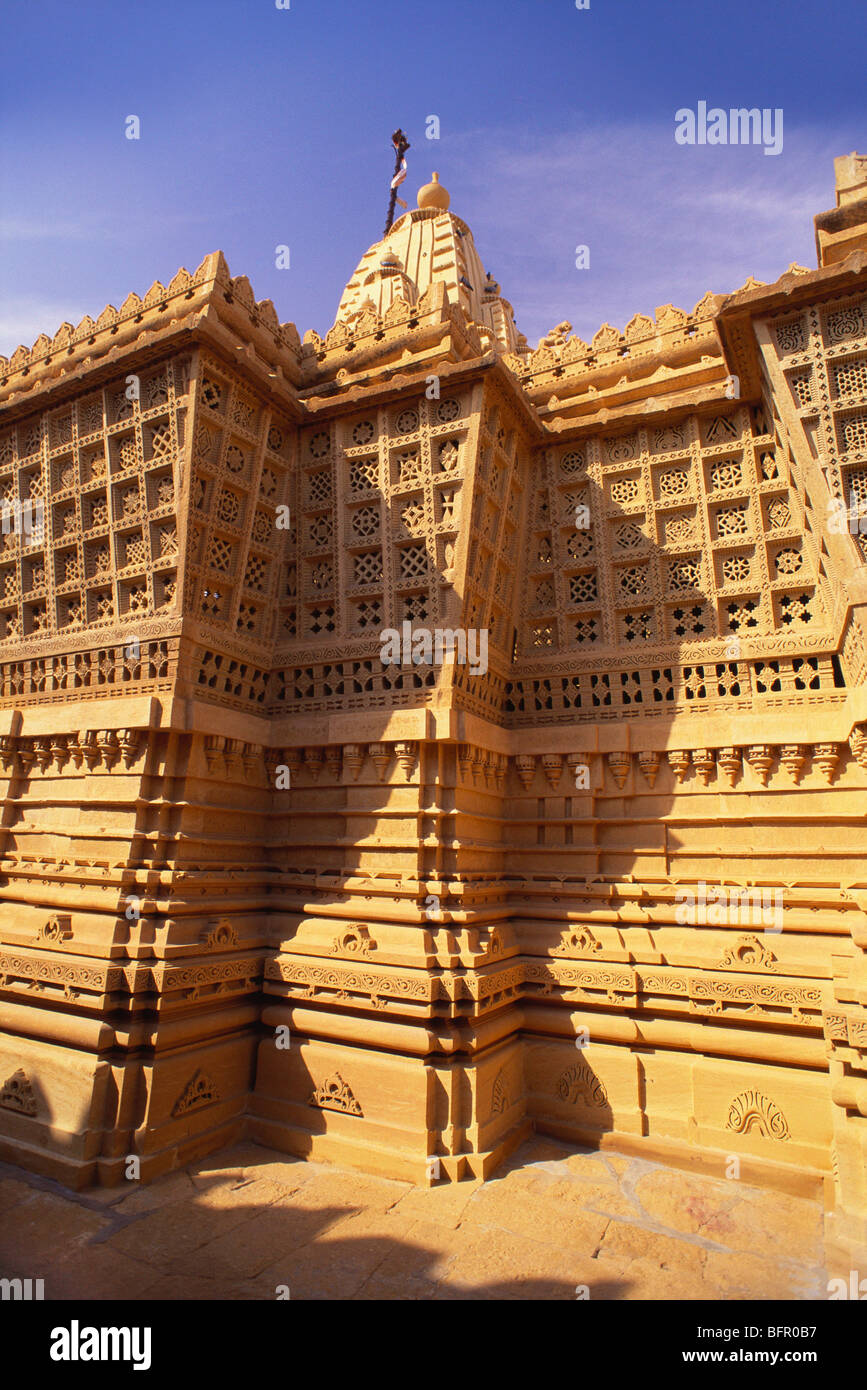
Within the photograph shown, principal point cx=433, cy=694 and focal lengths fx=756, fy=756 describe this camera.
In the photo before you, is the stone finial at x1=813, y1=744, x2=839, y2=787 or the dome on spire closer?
the stone finial at x1=813, y1=744, x2=839, y2=787

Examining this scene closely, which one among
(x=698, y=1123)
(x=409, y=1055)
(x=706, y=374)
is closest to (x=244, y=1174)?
(x=409, y=1055)

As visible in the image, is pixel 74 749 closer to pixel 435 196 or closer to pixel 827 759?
pixel 827 759

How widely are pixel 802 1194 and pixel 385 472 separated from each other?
8202mm

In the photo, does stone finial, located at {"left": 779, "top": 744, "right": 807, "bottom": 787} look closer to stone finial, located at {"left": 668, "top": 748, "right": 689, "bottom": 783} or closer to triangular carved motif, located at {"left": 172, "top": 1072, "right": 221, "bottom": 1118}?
stone finial, located at {"left": 668, "top": 748, "right": 689, "bottom": 783}

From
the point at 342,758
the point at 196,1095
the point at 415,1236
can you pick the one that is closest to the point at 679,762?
the point at 342,758

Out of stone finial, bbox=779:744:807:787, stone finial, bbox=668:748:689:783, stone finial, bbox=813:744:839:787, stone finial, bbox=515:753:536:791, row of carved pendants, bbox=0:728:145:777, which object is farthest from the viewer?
stone finial, bbox=515:753:536:791

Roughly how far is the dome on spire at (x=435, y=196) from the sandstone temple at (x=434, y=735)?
43.0ft

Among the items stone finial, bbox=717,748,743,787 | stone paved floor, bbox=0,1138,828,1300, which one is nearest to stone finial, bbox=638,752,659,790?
stone finial, bbox=717,748,743,787

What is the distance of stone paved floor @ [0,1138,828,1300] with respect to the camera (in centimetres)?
511

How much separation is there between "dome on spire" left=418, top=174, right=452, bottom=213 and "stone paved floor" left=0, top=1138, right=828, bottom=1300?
21942mm

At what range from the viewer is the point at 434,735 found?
25.7ft

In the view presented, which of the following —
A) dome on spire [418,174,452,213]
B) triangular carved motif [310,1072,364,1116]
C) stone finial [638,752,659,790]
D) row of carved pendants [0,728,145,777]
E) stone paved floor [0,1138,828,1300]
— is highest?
dome on spire [418,174,452,213]

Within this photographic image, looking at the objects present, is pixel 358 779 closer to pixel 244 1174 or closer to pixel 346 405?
pixel 244 1174
